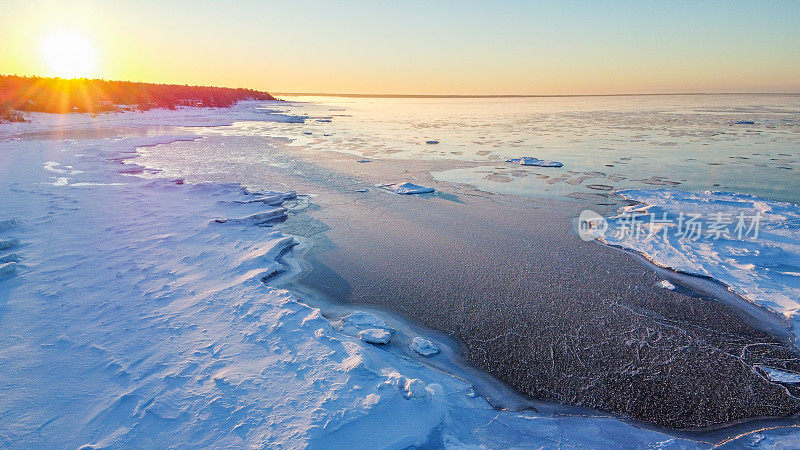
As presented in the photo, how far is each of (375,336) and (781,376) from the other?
9.01ft

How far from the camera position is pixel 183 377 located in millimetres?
2273

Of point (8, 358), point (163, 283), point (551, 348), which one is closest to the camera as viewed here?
point (8, 358)

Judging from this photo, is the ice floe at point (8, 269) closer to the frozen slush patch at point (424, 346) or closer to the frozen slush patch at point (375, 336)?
the frozen slush patch at point (375, 336)

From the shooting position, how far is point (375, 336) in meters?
2.89

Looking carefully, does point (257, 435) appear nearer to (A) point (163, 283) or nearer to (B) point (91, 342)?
(B) point (91, 342)

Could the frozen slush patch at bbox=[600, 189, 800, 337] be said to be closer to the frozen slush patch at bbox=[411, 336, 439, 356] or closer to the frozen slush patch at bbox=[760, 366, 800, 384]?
the frozen slush patch at bbox=[760, 366, 800, 384]

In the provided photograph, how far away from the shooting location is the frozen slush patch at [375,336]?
285 cm

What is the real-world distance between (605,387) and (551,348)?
0.43m

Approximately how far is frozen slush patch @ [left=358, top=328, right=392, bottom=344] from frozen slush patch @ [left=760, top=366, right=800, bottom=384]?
2.58 metres

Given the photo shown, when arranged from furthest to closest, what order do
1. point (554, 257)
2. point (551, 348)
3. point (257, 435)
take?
point (554, 257), point (551, 348), point (257, 435)

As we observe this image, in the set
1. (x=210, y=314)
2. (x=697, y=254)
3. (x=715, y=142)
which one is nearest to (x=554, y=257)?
(x=697, y=254)

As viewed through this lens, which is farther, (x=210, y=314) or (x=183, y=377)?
(x=210, y=314)

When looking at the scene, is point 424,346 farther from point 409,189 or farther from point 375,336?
point 409,189

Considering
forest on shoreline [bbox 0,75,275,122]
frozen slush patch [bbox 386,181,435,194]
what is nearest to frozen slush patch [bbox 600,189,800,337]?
frozen slush patch [bbox 386,181,435,194]
